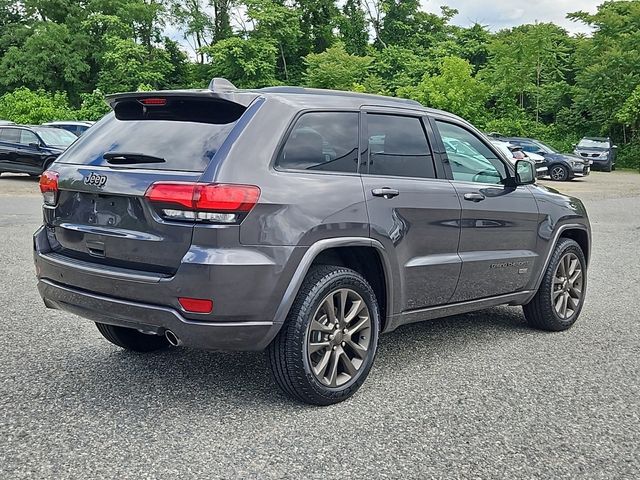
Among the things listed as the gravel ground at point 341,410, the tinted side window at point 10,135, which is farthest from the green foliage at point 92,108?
the gravel ground at point 341,410

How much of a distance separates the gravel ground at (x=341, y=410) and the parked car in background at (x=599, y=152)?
101ft

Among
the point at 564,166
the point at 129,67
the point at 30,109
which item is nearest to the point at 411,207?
the point at 564,166

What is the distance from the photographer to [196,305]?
11.2 ft

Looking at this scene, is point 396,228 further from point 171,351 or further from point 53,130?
point 53,130

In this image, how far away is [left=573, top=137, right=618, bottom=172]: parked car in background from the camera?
1340 inches

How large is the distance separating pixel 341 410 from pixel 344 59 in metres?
44.0

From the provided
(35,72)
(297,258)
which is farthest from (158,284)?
(35,72)

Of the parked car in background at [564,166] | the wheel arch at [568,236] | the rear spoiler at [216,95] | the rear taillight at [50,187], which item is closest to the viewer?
the rear spoiler at [216,95]

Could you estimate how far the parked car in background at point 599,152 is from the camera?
1340 inches

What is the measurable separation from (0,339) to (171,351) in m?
1.25

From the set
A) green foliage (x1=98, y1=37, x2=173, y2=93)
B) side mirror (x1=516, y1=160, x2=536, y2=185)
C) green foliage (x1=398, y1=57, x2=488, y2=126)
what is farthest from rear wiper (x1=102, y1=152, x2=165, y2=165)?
green foliage (x1=98, y1=37, x2=173, y2=93)

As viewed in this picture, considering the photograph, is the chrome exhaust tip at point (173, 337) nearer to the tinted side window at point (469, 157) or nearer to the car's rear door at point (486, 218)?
the car's rear door at point (486, 218)

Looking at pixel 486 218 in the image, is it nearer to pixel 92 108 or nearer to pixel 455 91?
pixel 455 91

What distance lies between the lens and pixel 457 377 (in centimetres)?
437
